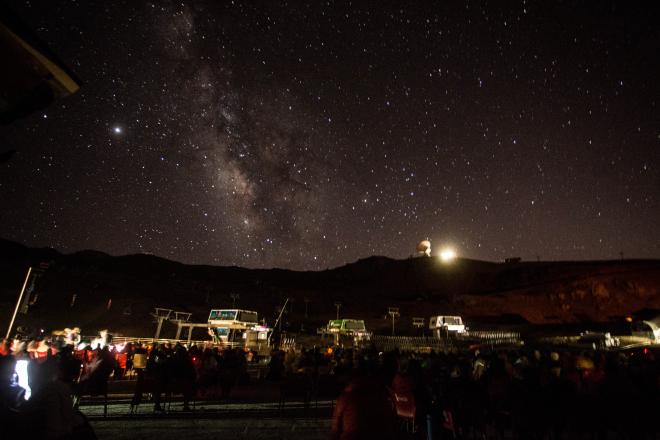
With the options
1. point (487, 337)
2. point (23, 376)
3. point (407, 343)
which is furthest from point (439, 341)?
point (23, 376)

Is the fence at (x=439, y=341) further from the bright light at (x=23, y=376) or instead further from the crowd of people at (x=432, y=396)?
the bright light at (x=23, y=376)

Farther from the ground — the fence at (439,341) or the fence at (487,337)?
the fence at (487,337)

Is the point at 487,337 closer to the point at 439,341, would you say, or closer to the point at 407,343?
the point at 439,341

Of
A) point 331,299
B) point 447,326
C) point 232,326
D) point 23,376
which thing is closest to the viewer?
point 23,376

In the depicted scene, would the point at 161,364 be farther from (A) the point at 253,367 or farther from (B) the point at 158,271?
(B) the point at 158,271

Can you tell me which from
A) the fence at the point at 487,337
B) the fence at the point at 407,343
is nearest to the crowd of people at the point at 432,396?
the fence at the point at 407,343

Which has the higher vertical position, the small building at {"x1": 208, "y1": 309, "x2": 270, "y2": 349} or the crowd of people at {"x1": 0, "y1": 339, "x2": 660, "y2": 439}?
the small building at {"x1": 208, "y1": 309, "x2": 270, "y2": 349}

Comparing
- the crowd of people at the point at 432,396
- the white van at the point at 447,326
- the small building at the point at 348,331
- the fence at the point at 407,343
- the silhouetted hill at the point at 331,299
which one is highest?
the silhouetted hill at the point at 331,299

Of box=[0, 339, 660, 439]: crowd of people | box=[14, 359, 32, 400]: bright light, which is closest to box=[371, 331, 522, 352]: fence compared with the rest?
box=[0, 339, 660, 439]: crowd of people

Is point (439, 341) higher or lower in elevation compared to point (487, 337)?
lower

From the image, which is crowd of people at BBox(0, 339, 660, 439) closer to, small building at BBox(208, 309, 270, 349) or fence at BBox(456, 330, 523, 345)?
fence at BBox(456, 330, 523, 345)

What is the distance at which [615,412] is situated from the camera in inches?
288

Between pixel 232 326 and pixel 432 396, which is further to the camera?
pixel 232 326

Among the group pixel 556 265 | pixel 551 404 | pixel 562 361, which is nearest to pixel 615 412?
pixel 551 404
